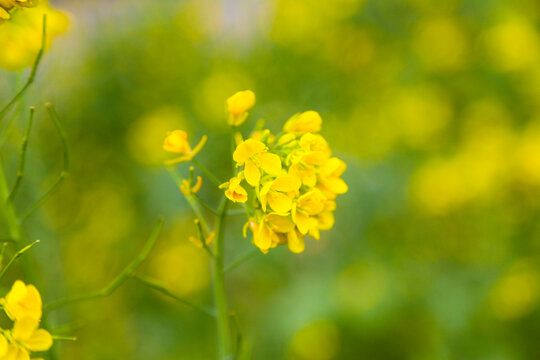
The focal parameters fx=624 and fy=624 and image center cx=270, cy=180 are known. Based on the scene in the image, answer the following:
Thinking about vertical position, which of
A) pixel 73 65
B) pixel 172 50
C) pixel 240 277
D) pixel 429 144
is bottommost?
pixel 240 277

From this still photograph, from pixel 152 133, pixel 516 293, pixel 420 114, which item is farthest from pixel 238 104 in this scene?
pixel 420 114

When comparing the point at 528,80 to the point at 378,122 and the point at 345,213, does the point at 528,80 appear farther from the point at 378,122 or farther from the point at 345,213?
the point at 345,213

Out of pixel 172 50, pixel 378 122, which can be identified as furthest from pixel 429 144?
pixel 172 50

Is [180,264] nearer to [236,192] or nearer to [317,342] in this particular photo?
[317,342]

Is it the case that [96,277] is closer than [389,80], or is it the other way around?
[96,277]

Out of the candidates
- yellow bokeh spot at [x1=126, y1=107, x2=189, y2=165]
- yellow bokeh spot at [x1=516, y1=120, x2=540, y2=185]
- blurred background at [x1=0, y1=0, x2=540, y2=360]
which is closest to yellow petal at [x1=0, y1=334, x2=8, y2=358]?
blurred background at [x1=0, y1=0, x2=540, y2=360]

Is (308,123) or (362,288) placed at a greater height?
(362,288)

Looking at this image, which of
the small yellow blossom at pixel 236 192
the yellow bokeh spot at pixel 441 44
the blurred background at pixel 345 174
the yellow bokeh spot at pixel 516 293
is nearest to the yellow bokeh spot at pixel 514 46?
the blurred background at pixel 345 174

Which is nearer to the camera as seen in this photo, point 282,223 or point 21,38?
point 282,223
